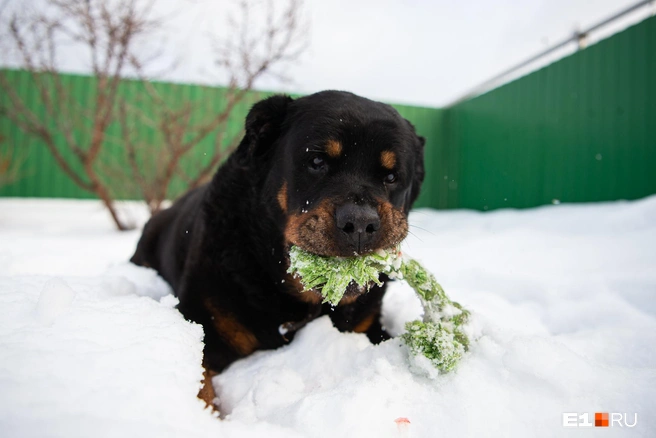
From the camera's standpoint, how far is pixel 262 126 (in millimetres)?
2270

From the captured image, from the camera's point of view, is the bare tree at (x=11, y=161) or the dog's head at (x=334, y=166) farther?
the bare tree at (x=11, y=161)

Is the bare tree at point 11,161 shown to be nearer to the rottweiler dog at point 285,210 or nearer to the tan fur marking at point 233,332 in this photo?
the rottweiler dog at point 285,210

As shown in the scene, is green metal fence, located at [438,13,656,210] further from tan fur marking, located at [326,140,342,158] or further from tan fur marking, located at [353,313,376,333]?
tan fur marking, located at [326,140,342,158]

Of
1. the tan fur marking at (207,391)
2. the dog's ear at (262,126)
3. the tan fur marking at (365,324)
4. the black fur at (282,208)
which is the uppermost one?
the dog's ear at (262,126)

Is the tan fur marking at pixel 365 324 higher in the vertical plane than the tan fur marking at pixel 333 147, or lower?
lower

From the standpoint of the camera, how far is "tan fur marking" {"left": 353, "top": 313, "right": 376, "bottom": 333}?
7.23ft

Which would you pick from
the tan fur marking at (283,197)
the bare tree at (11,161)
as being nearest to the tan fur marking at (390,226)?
the tan fur marking at (283,197)

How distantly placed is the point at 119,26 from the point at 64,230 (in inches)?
127

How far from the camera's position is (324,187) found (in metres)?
1.90

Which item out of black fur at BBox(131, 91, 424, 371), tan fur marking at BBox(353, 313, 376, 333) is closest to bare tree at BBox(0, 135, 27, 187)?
black fur at BBox(131, 91, 424, 371)

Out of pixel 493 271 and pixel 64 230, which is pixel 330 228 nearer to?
pixel 493 271

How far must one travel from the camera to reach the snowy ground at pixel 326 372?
3.23ft

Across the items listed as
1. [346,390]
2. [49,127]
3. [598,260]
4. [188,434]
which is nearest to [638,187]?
[598,260]

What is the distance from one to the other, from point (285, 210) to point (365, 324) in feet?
2.47
